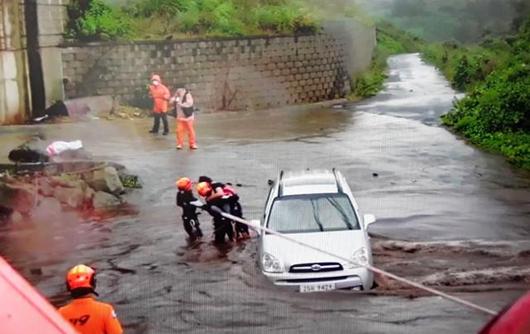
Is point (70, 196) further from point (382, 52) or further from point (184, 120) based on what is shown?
point (382, 52)

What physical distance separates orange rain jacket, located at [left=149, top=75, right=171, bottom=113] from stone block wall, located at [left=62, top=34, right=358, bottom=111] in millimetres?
215

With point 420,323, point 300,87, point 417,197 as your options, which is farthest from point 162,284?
point 300,87

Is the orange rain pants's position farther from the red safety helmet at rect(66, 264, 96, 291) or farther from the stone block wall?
the red safety helmet at rect(66, 264, 96, 291)

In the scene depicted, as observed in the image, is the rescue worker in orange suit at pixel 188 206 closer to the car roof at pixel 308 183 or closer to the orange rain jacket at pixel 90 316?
the car roof at pixel 308 183

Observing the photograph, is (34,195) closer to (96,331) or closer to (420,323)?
(420,323)

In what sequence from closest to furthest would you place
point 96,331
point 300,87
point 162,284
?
point 96,331 → point 162,284 → point 300,87

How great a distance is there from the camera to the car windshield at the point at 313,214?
849 cm

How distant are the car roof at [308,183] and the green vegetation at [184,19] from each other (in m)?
8.12

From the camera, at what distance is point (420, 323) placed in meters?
6.93

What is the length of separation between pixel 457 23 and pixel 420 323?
1030 cm

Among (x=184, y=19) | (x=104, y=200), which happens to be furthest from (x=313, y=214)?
(x=184, y=19)

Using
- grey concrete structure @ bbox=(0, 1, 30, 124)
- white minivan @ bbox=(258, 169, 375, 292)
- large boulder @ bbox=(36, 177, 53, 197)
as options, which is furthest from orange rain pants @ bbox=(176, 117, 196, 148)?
white minivan @ bbox=(258, 169, 375, 292)

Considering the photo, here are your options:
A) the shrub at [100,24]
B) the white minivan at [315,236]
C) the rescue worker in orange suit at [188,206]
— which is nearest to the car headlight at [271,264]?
the white minivan at [315,236]

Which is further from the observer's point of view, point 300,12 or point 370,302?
point 300,12
